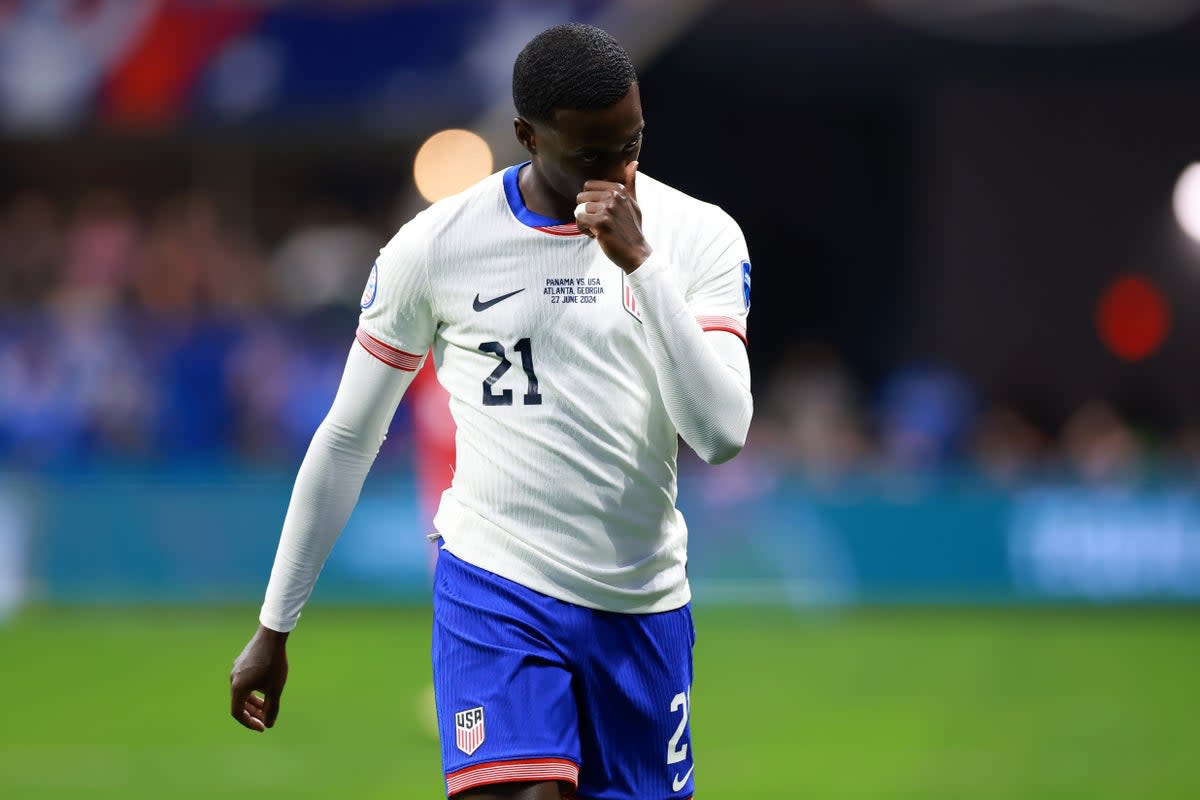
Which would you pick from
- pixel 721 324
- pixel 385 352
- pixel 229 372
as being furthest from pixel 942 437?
pixel 385 352

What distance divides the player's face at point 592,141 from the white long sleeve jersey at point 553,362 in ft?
0.61

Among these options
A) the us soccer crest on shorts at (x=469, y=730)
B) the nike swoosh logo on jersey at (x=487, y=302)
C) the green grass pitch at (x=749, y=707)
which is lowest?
the green grass pitch at (x=749, y=707)

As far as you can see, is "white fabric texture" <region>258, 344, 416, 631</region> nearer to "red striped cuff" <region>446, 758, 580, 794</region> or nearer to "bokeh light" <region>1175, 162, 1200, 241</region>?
"red striped cuff" <region>446, 758, 580, 794</region>

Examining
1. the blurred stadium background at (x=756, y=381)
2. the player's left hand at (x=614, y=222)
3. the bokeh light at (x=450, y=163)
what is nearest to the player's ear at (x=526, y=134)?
the player's left hand at (x=614, y=222)

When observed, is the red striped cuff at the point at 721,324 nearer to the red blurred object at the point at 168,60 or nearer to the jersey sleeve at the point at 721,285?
the jersey sleeve at the point at 721,285

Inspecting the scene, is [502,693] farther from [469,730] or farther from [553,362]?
[553,362]

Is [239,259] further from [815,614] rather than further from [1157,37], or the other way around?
[1157,37]

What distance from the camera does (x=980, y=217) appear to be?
62.3ft

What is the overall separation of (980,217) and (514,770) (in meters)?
16.1

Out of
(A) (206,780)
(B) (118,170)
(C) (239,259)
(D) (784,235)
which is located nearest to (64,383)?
(C) (239,259)

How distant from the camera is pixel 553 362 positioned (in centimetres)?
386

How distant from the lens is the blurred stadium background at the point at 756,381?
9.69 meters

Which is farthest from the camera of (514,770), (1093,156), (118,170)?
(1093,156)

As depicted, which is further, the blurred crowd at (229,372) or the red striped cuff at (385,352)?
the blurred crowd at (229,372)
